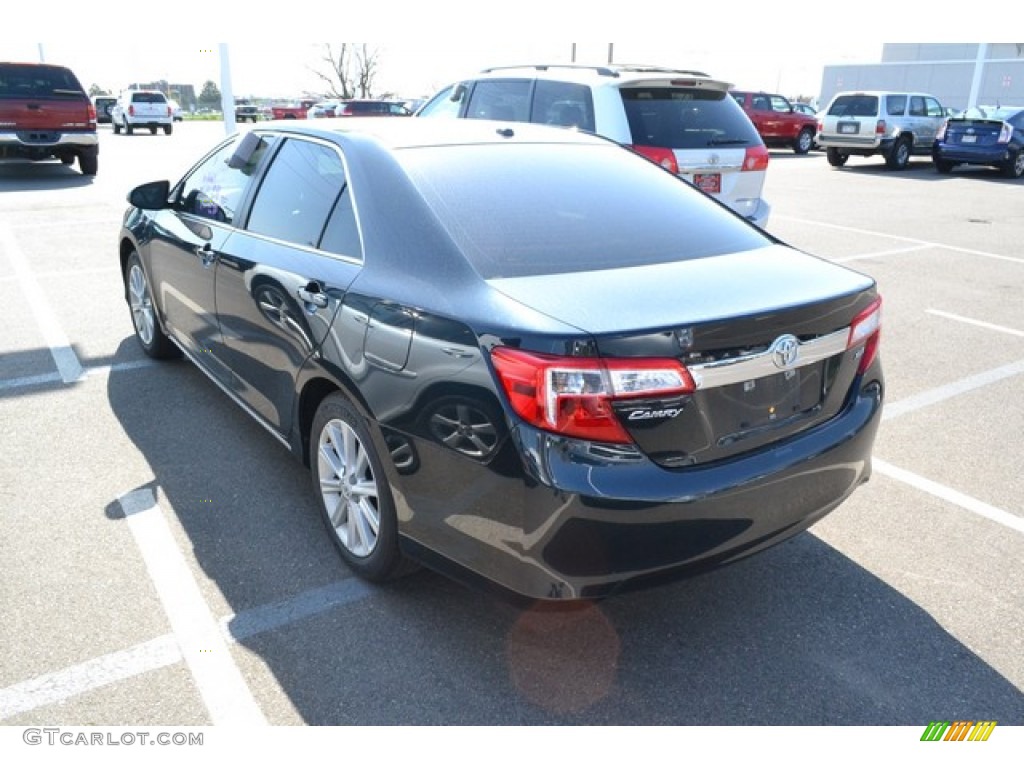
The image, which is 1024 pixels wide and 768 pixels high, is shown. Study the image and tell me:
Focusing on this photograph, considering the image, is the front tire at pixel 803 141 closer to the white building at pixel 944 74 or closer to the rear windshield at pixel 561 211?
the rear windshield at pixel 561 211

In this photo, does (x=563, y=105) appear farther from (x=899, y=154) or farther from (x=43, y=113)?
(x=899, y=154)

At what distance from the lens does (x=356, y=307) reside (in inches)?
113

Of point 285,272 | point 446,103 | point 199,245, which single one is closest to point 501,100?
point 446,103

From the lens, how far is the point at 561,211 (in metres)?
3.07

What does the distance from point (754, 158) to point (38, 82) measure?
1344cm

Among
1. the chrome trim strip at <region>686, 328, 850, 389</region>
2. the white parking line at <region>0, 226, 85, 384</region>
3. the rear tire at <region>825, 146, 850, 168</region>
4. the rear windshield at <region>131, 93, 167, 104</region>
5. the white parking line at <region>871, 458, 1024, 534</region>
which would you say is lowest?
the white parking line at <region>871, 458, 1024, 534</region>

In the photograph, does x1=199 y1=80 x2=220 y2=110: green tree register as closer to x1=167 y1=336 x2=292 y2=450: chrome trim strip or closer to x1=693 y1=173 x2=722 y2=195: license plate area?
x1=693 y1=173 x2=722 y2=195: license plate area

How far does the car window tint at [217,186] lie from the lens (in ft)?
13.0

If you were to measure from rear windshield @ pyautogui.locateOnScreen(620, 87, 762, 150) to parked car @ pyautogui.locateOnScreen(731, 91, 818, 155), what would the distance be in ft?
64.0

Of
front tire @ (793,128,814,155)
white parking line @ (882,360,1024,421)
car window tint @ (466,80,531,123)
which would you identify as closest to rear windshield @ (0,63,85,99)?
car window tint @ (466,80,531,123)

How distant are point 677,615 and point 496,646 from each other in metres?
0.66

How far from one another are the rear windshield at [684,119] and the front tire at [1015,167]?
15076 mm

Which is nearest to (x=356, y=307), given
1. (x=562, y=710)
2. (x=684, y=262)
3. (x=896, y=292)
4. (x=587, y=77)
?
(x=684, y=262)

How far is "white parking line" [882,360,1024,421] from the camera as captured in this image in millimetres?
4875
